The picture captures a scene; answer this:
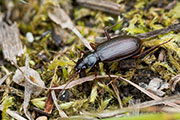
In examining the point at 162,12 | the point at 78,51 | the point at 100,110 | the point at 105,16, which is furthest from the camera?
the point at 105,16

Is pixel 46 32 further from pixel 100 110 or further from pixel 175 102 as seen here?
pixel 175 102

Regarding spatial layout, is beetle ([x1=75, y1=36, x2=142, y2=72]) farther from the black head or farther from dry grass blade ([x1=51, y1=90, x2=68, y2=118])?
dry grass blade ([x1=51, y1=90, x2=68, y2=118])

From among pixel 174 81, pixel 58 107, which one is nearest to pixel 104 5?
pixel 174 81

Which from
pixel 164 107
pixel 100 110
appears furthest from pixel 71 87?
pixel 164 107

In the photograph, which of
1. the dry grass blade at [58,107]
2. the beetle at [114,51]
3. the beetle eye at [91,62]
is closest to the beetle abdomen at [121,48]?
the beetle at [114,51]

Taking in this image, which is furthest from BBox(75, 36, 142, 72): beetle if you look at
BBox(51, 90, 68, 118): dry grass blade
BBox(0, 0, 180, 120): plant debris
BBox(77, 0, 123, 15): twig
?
BBox(77, 0, 123, 15): twig

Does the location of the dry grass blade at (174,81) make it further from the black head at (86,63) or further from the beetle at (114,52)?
the black head at (86,63)
